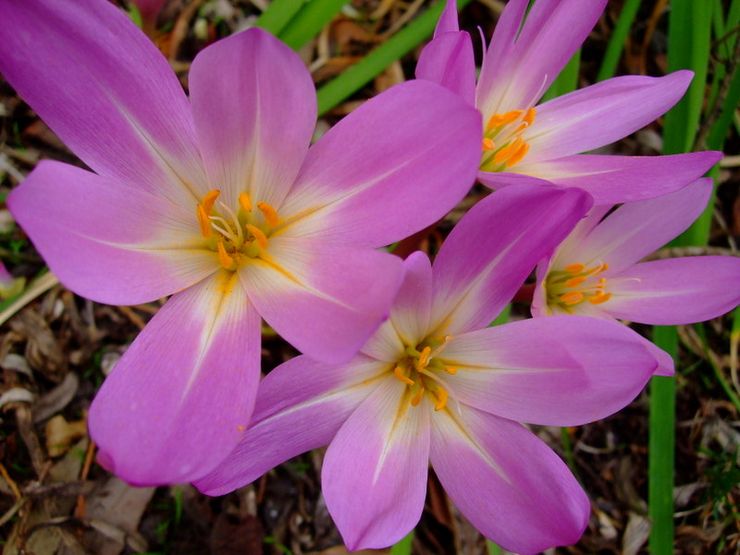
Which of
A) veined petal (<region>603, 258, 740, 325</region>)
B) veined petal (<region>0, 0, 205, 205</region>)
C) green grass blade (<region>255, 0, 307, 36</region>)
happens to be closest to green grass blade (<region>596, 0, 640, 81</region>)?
veined petal (<region>603, 258, 740, 325</region>)

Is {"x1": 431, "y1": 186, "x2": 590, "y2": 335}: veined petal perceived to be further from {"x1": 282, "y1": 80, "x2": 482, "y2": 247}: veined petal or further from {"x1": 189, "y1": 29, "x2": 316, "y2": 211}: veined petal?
{"x1": 189, "y1": 29, "x2": 316, "y2": 211}: veined petal

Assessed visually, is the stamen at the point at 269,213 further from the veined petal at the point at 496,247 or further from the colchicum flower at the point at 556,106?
the colchicum flower at the point at 556,106

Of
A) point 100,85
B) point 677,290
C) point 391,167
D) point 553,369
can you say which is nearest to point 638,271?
point 677,290

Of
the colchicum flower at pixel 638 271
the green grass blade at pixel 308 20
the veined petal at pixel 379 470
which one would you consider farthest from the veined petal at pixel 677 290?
the green grass blade at pixel 308 20

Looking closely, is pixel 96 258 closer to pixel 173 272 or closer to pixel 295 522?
pixel 173 272

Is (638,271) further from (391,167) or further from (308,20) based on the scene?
(308,20)
